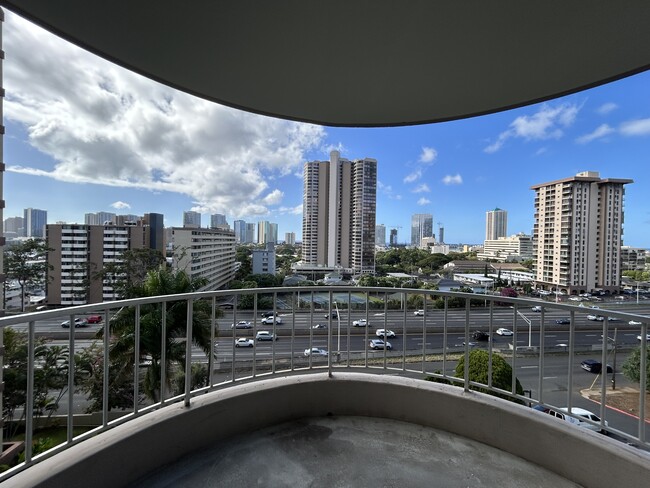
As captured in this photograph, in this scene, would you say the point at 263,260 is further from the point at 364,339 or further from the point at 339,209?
the point at 364,339

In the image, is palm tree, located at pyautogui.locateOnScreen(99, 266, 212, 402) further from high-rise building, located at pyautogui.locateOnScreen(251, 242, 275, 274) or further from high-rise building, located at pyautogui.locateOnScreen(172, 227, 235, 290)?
high-rise building, located at pyautogui.locateOnScreen(251, 242, 275, 274)

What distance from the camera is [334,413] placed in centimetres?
215

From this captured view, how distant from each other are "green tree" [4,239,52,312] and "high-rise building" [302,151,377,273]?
17564 mm

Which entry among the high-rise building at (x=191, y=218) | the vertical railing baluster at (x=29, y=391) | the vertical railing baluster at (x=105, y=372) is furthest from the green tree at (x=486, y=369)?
the high-rise building at (x=191, y=218)

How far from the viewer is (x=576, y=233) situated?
24.2 ft

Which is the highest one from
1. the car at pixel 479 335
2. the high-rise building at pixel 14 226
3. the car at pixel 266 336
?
the high-rise building at pixel 14 226

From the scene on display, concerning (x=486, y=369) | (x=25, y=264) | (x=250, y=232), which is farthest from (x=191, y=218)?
(x=486, y=369)

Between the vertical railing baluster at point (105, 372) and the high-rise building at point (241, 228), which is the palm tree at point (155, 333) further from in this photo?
the high-rise building at point (241, 228)

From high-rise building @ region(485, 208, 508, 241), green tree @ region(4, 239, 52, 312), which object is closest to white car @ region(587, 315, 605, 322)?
green tree @ region(4, 239, 52, 312)

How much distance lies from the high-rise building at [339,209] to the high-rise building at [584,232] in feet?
60.0

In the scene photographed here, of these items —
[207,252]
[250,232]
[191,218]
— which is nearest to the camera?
[207,252]

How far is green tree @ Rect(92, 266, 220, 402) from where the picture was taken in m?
5.66

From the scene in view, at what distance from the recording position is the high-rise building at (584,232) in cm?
A: 689

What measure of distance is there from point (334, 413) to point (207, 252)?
22.6 meters
